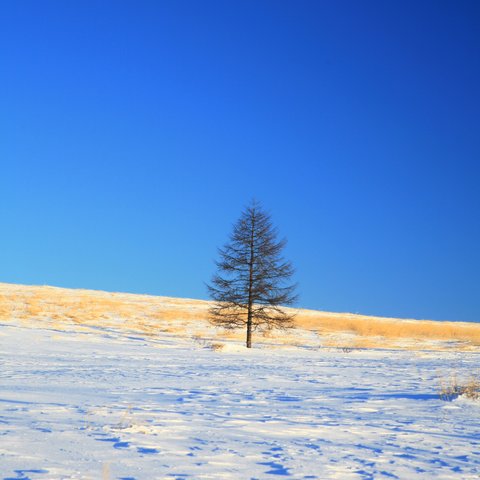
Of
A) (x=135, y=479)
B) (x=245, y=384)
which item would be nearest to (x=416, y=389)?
(x=245, y=384)

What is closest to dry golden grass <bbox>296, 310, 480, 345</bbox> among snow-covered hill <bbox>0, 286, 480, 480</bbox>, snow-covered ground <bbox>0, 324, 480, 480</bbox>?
snow-covered hill <bbox>0, 286, 480, 480</bbox>

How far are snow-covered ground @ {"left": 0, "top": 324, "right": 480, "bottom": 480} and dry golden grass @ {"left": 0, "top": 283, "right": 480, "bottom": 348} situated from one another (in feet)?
94.7

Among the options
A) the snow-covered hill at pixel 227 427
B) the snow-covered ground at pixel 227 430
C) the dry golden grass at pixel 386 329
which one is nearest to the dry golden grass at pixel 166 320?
the dry golden grass at pixel 386 329

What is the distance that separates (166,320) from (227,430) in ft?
138

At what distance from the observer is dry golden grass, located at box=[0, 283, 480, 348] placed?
41.7 metres

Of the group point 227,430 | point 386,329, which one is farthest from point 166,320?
point 227,430

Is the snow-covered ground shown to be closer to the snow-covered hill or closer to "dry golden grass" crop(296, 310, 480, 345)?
the snow-covered hill

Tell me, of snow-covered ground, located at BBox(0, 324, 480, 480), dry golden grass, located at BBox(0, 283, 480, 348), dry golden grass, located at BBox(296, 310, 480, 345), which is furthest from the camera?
dry golden grass, located at BBox(296, 310, 480, 345)

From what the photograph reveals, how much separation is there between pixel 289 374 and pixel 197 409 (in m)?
6.55

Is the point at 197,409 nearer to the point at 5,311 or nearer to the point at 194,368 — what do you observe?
the point at 194,368

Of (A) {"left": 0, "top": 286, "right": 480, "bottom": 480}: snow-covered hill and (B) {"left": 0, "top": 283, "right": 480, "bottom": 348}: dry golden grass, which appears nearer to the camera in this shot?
(A) {"left": 0, "top": 286, "right": 480, "bottom": 480}: snow-covered hill

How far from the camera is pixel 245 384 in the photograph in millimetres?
10617

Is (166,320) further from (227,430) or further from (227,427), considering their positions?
(227,430)

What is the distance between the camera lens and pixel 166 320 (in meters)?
47.1
